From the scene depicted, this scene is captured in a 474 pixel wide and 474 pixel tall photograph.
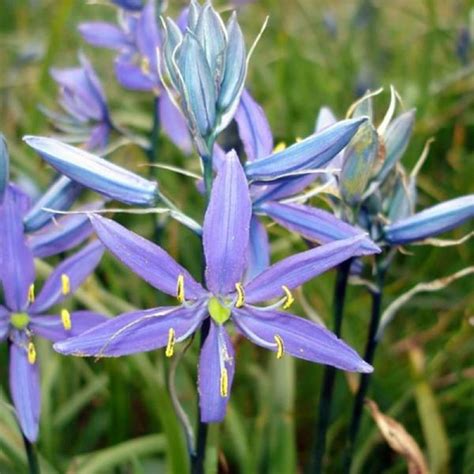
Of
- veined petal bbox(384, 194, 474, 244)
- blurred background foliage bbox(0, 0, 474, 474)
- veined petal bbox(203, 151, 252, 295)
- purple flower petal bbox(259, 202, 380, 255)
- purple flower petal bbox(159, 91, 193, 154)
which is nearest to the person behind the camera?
veined petal bbox(203, 151, 252, 295)

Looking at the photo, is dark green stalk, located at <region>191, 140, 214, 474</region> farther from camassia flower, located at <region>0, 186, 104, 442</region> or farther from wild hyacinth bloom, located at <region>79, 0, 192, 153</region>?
wild hyacinth bloom, located at <region>79, 0, 192, 153</region>

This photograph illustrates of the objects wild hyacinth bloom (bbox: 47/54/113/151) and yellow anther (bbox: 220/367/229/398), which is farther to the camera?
wild hyacinth bloom (bbox: 47/54/113/151)

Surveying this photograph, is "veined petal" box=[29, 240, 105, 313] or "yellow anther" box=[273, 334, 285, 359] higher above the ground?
"veined petal" box=[29, 240, 105, 313]

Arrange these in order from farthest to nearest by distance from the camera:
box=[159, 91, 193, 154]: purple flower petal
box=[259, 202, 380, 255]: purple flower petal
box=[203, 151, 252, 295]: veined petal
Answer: box=[159, 91, 193, 154]: purple flower petal → box=[259, 202, 380, 255]: purple flower petal → box=[203, 151, 252, 295]: veined petal

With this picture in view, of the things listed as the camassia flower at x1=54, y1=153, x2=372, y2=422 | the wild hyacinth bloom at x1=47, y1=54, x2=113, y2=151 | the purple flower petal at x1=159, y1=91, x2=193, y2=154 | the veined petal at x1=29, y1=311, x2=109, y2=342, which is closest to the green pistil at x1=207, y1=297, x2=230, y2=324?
the camassia flower at x1=54, y1=153, x2=372, y2=422

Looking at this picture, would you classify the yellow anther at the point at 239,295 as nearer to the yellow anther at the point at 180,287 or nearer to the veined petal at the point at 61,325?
the yellow anther at the point at 180,287

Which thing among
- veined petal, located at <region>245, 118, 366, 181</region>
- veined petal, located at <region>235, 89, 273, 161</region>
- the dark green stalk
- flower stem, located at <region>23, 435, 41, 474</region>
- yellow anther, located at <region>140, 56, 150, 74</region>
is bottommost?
flower stem, located at <region>23, 435, 41, 474</region>

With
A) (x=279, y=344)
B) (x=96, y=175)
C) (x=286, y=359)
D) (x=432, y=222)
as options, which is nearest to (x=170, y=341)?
(x=279, y=344)
